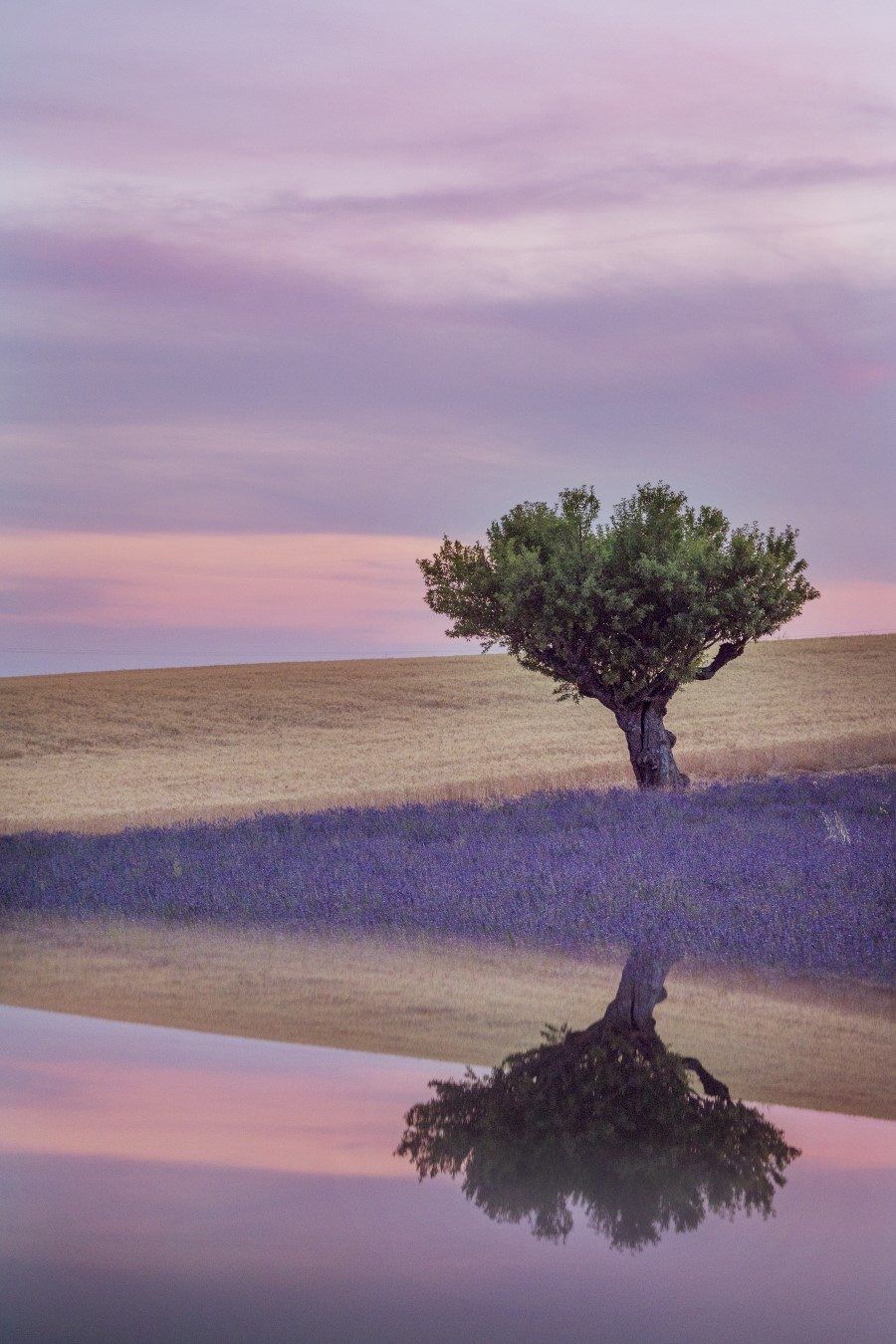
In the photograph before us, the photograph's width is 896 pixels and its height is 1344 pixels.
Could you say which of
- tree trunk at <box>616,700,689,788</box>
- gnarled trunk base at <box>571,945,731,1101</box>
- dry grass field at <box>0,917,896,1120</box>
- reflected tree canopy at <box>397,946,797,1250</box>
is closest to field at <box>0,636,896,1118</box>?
dry grass field at <box>0,917,896,1120</box>

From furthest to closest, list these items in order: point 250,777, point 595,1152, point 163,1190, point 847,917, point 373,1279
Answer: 1. point 250,777
2. point 847,917
3. point 595,1152
4. point 163,1190
5. point 373,1279

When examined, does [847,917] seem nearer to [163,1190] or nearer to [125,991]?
[125,991]

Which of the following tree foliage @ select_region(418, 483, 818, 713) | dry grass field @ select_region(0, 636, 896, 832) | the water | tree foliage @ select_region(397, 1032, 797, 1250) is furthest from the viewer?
dry grass field @ select_region(0, 636, 896, 832)

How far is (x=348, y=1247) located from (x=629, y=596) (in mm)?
28469

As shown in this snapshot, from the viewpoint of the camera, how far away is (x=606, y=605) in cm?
3288

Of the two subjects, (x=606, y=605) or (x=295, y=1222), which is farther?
(x=606, y=605)

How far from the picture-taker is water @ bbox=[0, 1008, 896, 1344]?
441 centimetres

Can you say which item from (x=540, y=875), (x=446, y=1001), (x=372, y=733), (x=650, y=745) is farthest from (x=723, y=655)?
(x=446, y=1001)

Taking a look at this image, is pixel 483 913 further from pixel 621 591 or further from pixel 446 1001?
pixel 621 591

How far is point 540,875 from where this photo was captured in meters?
17.1

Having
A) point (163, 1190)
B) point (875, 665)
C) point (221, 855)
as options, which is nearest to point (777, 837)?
point (221, 855)

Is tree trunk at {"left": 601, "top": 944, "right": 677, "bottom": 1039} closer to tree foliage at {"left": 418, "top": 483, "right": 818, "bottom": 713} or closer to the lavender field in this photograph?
the lavender field

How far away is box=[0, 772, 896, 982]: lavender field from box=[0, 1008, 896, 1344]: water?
7065 millimetres

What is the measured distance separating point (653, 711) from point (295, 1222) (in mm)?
30310
